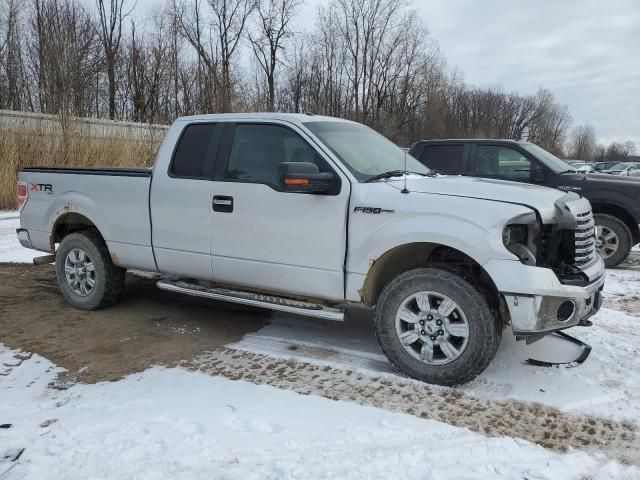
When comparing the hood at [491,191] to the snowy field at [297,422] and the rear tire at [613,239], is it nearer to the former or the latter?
the snowy field at [297,422]

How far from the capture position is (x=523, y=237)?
3.78 metres

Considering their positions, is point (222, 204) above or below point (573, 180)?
below

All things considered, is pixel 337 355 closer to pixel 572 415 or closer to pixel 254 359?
pixel 254 359

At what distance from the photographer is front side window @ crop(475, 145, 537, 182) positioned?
27.6 feet

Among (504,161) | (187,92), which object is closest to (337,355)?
(504,161)

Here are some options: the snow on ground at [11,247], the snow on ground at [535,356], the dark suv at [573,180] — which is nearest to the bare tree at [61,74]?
the snow on ground at [11,247]

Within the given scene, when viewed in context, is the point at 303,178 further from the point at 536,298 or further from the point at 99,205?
the point at 99,205

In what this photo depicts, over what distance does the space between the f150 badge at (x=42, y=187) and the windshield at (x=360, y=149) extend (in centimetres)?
307

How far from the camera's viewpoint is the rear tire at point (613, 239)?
26.7 feet

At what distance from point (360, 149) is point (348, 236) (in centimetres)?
95

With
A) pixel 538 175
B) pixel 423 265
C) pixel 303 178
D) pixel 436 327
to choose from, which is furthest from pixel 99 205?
pixel 538 175

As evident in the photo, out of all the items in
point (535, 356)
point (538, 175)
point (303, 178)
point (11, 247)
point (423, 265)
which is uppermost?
point (538, 175)

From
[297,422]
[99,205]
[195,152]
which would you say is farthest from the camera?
→ [99,205]

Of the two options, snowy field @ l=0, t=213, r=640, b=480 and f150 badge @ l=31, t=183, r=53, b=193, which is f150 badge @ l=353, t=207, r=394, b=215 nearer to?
snowy field @ l=0, t=213, r=640, b=480
